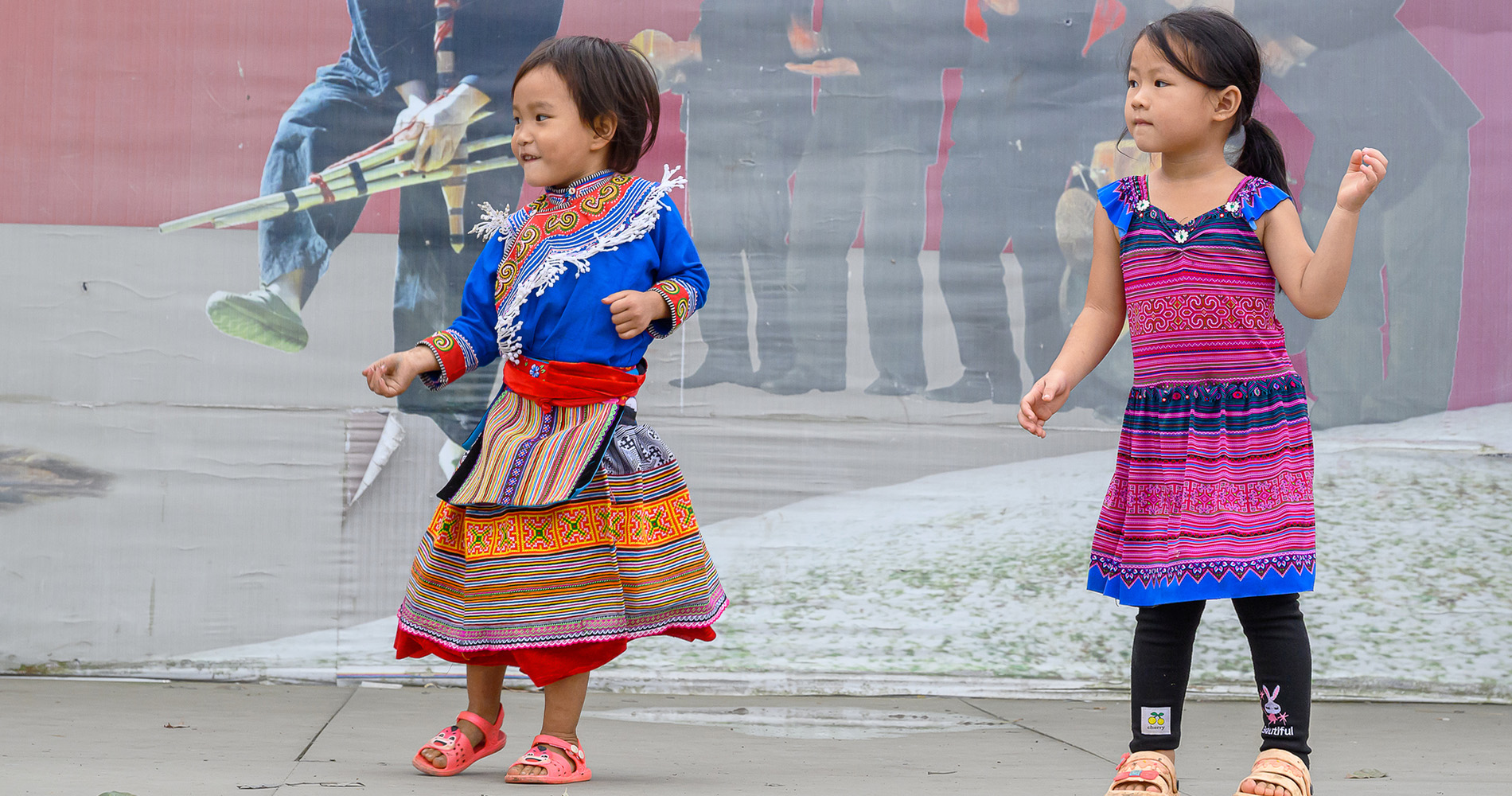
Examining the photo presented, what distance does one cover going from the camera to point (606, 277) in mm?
2195

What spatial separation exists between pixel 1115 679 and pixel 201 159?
2427 mm

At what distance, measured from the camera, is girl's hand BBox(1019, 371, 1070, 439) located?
1.88 meters

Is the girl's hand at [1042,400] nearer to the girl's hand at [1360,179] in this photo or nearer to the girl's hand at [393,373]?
the girl's hand at [1360,179]

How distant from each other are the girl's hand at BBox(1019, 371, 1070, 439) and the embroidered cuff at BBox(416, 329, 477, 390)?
89 cm

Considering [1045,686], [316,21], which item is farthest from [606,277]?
[1045,686]

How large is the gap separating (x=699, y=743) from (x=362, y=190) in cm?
152

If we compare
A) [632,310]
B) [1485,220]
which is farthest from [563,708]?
[1485,220]

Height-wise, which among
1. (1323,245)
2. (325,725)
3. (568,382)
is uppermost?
(1323,245)

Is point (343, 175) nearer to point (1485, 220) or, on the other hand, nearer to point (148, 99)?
point (148, 99)

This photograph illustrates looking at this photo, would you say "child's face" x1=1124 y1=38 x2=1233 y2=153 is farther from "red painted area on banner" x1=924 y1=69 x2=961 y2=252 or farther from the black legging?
"red painted area on banner" x1=924 y1=69 x2=961 y2=252

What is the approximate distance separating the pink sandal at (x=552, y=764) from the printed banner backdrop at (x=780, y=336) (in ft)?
3.64

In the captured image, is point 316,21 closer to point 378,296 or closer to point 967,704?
point 378,296

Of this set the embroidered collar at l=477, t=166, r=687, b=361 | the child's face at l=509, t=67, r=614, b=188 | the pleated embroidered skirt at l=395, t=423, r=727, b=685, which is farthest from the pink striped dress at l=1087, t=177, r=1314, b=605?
the child's face at l=509, t=67, r=614, b=188

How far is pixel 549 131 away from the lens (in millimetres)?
2229
